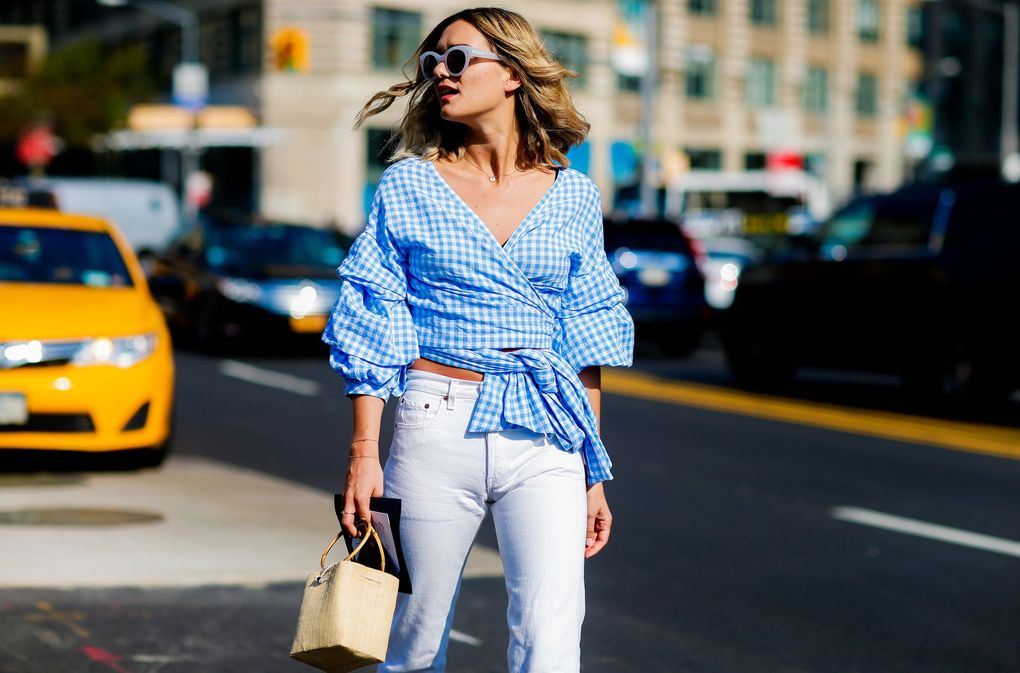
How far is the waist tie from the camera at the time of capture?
10.7 ft

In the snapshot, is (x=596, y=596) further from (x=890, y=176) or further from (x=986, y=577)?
(x=890, y=176)

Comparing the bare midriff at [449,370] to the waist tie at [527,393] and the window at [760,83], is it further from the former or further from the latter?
the window at [760,83]

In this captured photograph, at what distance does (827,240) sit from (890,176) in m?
53.9

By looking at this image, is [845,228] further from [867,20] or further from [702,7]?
[867,20]

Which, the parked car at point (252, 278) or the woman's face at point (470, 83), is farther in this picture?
the parked car at point (252, 278)

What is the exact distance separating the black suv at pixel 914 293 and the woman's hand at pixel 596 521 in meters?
9.61

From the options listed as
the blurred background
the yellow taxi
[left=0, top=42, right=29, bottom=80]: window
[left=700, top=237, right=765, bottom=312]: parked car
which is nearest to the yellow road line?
the blurred background

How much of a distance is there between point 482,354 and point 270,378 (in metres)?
12.5

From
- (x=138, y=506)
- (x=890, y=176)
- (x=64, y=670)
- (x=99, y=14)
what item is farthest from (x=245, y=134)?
(x=64, y=670)

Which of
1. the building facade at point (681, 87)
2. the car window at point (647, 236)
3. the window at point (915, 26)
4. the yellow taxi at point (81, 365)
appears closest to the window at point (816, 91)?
the building facade at point (681, 87)

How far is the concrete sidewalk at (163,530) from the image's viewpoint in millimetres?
6453

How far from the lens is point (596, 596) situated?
253 inches

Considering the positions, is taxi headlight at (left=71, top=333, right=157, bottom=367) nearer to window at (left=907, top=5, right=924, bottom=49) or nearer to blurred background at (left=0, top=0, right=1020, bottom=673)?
blurred background at (left=0, top=0, right=1020, bottom=673)

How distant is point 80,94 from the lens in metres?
53.9
